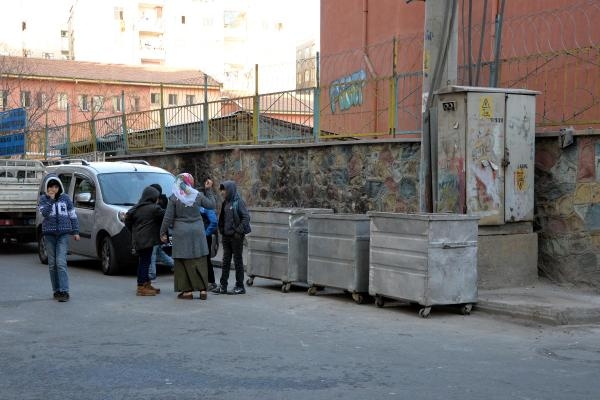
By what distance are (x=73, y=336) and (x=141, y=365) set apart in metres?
1.57

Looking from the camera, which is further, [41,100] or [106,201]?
[41,100]

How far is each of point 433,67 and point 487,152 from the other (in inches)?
60.5

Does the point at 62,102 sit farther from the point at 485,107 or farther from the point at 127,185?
the point at 485,107

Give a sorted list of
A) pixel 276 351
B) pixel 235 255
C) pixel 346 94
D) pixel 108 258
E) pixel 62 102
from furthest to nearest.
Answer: pixel 62 102
pixel 346 94
pixel 108 258
pixel 235 255
pixel 276 351

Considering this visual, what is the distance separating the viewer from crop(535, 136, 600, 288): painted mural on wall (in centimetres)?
1047

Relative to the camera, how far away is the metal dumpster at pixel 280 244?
11.2 meters

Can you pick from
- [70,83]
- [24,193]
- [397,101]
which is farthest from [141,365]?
[70,83]

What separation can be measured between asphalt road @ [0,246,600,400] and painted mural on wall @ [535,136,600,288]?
2.09m

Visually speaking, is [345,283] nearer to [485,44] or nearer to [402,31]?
[485,44]

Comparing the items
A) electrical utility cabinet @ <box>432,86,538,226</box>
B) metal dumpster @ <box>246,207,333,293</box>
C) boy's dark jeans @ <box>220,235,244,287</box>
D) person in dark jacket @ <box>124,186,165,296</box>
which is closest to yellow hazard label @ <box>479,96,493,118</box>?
electrical utility cabinet @ <box>432,86,538,226</box>

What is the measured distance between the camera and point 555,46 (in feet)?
44.2

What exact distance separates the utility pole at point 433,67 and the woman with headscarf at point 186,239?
335 cm

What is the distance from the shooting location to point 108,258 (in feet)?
43.4

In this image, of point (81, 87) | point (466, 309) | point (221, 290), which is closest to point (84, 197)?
point (221, 290)
